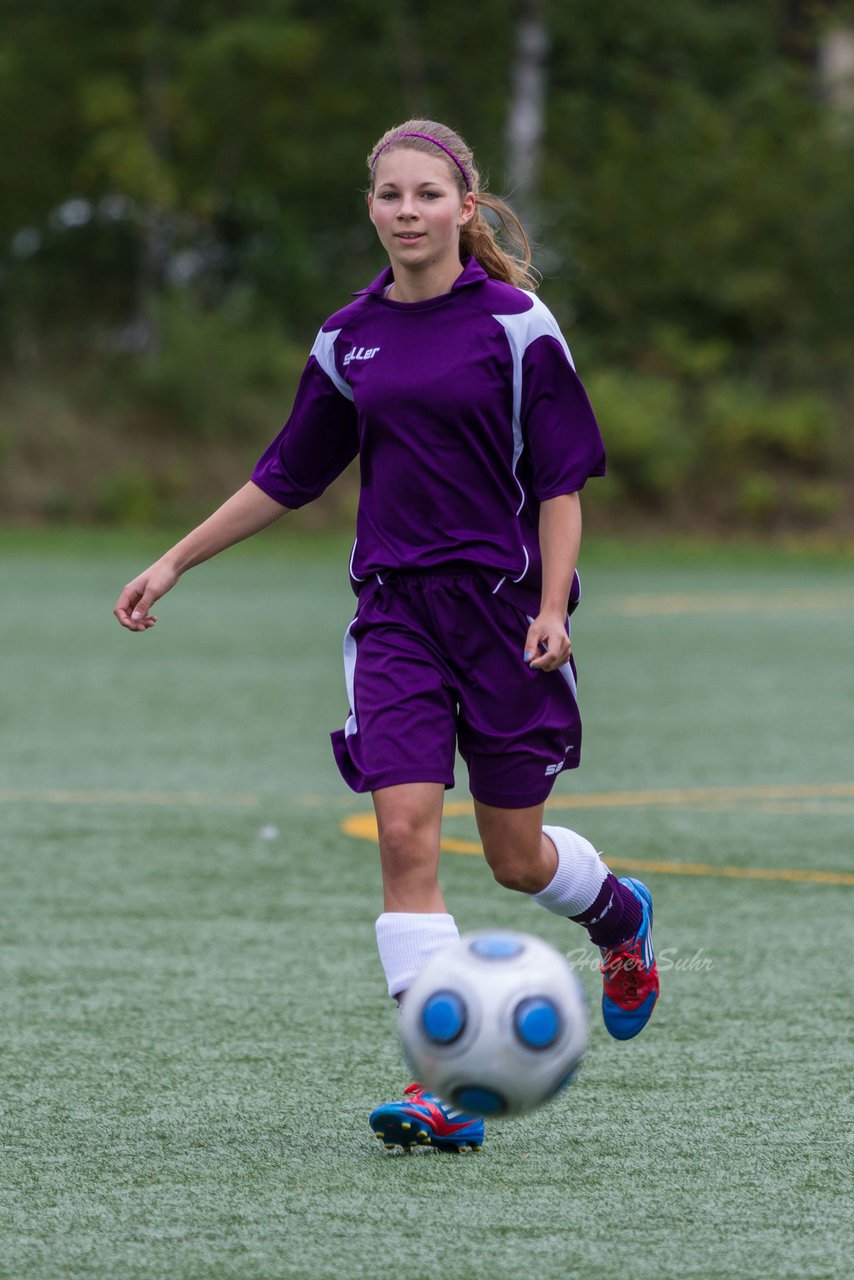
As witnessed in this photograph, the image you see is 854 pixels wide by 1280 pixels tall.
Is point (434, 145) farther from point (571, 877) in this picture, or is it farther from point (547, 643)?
point (571, 877)

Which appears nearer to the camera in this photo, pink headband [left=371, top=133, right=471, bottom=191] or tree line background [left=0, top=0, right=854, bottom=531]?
pink headband [left=371, top=133, right=471, bottom=191]

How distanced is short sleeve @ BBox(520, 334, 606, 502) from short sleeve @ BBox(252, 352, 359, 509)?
1.46 feet

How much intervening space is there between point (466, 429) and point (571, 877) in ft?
3.37

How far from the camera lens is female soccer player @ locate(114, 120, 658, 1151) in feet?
13.4

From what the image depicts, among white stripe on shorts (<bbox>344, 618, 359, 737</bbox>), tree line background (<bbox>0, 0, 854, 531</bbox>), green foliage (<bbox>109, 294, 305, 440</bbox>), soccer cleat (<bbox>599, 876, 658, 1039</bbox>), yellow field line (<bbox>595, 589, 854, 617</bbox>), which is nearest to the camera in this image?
white stripe on shorts (<bbox>344, 618, 359, 737</bbox>)

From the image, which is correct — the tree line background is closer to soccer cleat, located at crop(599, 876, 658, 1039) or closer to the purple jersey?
soccer cleat, located at crop(599, 876, 658, 1039)

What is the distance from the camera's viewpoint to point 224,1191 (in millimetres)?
3734

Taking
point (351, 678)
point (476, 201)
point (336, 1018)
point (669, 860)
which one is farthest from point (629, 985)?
point (669, 860)

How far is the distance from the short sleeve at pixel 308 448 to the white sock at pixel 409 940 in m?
0.95

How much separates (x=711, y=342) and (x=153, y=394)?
26.8 ft

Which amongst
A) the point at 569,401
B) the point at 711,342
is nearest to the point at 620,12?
the point at 711,342

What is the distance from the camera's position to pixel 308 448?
4.49 meters

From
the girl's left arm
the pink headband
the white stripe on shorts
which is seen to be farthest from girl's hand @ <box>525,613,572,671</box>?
the pink headband

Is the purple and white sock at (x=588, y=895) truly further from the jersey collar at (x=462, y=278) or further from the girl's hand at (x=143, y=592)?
the jersey collar at (x=462, y=278)
